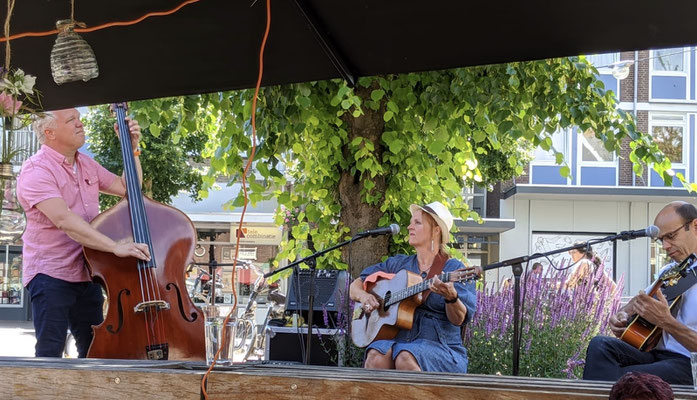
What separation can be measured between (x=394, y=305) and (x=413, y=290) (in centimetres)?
18

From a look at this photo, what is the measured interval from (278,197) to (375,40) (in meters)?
4.37

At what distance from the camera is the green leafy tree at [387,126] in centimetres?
639

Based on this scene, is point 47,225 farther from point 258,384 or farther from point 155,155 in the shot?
point 155,155

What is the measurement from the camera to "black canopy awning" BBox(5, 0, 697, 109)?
281 cm

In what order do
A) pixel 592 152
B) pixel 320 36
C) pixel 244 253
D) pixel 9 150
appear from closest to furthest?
pixel 9 150 < pixel 320 36 < pixel 244 253 < pixel 592 152

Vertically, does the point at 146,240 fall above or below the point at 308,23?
below

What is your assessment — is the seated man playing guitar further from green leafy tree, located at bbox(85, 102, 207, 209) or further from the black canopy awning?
green leafy tree, located at bbox(85, 102, 207, 209)

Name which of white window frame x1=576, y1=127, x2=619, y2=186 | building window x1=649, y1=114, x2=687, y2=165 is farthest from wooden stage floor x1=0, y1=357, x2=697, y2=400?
building window x1=649, y1=114, x2=687, y2=165

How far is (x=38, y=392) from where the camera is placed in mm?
2348

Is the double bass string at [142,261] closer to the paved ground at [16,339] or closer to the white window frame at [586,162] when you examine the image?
the paved ground at [16,339]

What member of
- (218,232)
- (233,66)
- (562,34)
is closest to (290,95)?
(233,66)

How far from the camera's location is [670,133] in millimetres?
23391

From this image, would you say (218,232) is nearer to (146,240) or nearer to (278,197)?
(278,197)

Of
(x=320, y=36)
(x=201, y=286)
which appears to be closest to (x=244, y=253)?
(x=201, y=286)
